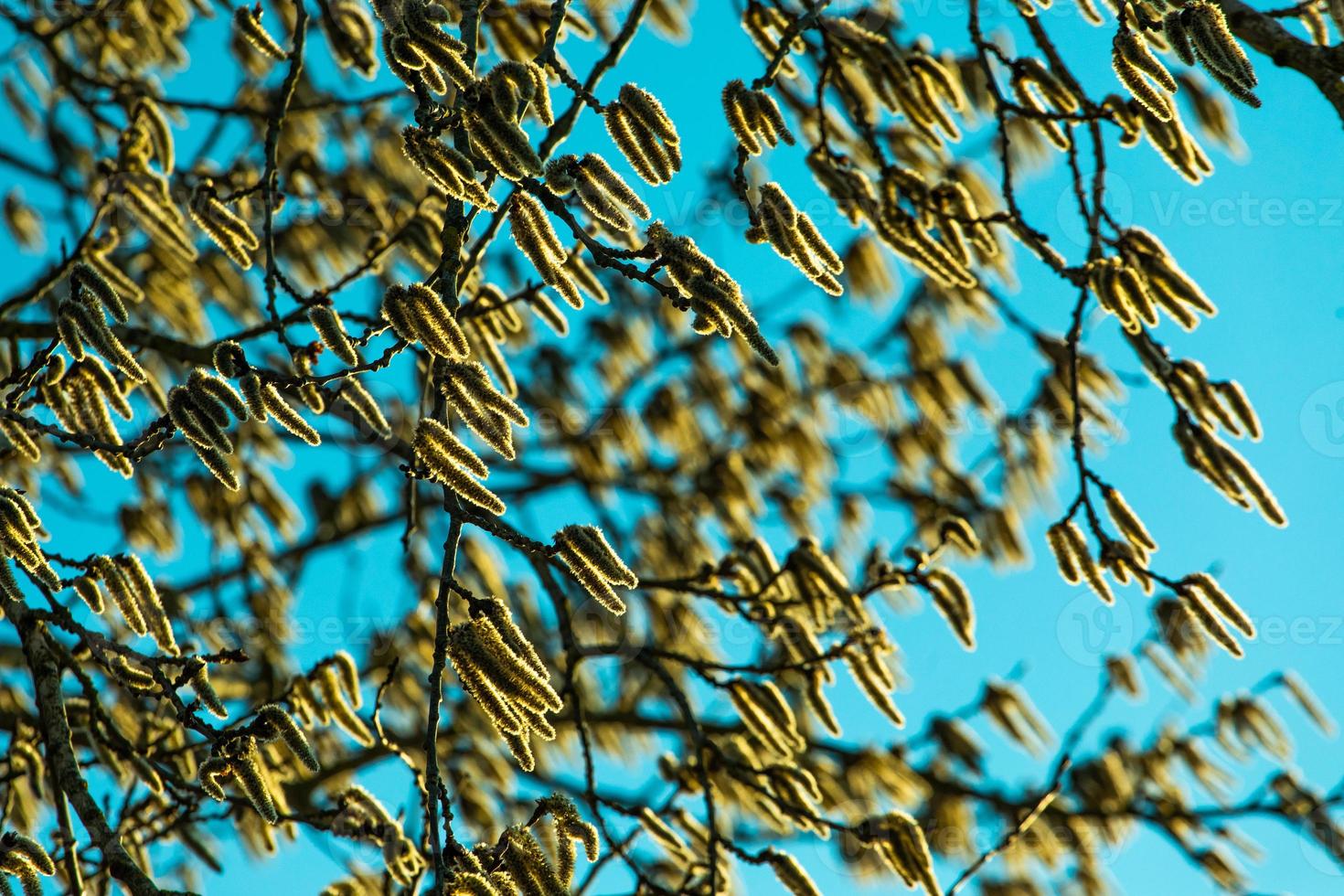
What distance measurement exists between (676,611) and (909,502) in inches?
36.5

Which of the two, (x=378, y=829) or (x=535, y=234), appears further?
(x=378, y=829)

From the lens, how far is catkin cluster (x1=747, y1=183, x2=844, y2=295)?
78.5 inches

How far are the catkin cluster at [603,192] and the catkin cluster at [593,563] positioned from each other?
0.43 metres

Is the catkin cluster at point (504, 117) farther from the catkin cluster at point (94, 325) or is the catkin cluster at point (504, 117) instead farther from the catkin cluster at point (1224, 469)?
the catkin cluster at point (1224, 469)

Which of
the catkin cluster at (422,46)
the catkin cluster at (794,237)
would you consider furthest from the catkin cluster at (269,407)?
the catkin cluster at (794,237)

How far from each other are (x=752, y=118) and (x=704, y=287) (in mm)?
511

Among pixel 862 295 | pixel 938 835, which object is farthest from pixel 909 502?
pixel 938 835

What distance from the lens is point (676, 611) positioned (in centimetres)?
464

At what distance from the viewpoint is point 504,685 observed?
180cm

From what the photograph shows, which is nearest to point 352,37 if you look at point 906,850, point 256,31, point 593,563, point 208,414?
point 256,31

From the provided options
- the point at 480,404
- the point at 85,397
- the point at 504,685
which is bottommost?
the point at 504,685

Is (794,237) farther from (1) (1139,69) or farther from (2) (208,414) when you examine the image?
(2) (208,414)

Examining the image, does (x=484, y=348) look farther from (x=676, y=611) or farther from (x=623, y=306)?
(x=623, y=306)

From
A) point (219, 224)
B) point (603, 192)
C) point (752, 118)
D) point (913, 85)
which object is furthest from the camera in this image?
point (913, 85)
